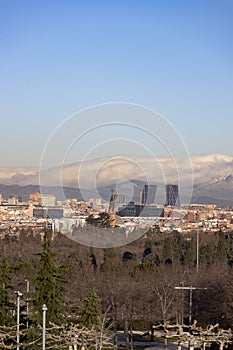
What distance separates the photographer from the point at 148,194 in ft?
186

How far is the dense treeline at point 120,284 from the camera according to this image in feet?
71.2

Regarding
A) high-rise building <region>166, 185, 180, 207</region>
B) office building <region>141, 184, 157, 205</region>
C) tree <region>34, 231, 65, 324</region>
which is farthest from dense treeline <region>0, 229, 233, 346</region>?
high-rise building <region>166, 185, 180, 207</region>

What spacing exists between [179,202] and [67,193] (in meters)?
12.4

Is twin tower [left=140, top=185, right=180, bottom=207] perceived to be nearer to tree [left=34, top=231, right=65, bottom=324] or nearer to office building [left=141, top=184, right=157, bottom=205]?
office building [left=141, top=184, right=157, bottom=205]

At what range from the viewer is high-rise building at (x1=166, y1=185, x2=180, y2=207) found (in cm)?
5582

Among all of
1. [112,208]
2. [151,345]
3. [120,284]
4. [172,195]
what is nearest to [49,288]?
[151,345]

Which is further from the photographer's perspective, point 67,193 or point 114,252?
point 67,193

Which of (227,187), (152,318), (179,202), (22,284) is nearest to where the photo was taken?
(152,318)

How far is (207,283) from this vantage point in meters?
27.3

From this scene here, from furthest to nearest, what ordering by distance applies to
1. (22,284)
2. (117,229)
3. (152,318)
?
(117,229)
(22,284)
(152,318)

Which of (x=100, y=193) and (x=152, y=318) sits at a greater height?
(x=100, y=193)

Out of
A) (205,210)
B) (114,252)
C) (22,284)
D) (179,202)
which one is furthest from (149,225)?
(22,284)

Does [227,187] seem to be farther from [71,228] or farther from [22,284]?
[22,284]

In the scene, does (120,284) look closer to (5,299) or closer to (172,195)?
(5,299)
